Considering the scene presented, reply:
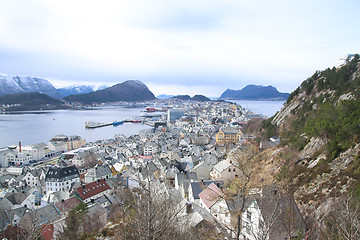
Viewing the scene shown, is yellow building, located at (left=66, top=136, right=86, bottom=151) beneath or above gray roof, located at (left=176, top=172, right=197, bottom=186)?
beneath

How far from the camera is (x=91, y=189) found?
550 inches

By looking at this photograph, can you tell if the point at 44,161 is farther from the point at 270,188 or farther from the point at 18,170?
the point at 270,188

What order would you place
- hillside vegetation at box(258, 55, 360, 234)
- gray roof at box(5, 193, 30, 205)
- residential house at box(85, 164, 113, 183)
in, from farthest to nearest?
residential house at box(85, 164, 113, 183), gray roof at box(5, 193, 30, 205), hillside vegetation at box(258, 55, 360, 234)

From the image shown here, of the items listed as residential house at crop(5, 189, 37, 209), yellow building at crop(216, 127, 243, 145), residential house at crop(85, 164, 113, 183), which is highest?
yellow building at crop(216, 127, 243, 145)

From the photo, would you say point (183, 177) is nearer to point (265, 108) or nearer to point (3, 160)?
point (3, 160)

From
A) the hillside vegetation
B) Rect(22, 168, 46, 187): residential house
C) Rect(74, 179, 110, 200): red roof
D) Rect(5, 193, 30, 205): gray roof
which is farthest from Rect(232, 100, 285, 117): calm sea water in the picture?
Rect(5, 193, 30, 205): gray roof

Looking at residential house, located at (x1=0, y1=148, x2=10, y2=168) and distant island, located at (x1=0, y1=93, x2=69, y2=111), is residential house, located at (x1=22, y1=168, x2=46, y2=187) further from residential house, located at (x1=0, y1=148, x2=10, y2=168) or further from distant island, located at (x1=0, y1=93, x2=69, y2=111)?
distant island, located at (x1=0, y1=93, x2=69, y2=111)

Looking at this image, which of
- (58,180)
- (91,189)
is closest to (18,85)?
(58,180)

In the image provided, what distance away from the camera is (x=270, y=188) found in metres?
5.87

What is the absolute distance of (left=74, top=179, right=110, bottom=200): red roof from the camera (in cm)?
1325

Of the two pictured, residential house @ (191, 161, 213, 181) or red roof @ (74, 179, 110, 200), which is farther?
residential house @ (191, 161, 213, 181)

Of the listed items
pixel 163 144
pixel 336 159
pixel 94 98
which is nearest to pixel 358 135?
pixel 336 159

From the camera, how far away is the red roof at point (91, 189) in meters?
13.2

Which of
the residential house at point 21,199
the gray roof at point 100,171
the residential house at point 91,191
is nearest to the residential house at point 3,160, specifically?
the residential house at point 21,199
